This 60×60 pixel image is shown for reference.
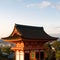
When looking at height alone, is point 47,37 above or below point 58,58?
above

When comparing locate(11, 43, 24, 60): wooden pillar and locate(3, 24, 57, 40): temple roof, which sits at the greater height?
locate(3, 24, 57, 40): temple roof

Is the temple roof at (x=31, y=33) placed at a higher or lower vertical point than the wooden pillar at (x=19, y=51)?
higher

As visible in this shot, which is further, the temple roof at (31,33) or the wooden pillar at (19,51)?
the temple roof at (31,33)

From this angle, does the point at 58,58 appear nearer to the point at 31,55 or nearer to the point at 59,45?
the point at 31,55

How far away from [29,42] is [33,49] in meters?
1.16

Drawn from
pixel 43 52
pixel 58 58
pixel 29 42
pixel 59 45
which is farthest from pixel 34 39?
pixel 59 45

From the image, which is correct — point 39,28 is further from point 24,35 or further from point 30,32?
point 24,35

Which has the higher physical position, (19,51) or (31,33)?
(31,33)

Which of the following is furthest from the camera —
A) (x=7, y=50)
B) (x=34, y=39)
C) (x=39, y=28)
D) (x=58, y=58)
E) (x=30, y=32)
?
(x=7, y=50)

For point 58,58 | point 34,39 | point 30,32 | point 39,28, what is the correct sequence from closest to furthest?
point 34,39 → point 30,32 → point 39,28 → point 58,58

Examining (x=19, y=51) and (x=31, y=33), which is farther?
(x=31, y=33)

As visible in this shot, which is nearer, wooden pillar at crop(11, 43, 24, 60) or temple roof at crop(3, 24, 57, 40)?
wooden pillar at crop(11, 43, 24, 60)

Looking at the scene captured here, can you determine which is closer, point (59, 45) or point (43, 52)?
point (43, 52)

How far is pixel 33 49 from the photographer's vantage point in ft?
94.8
